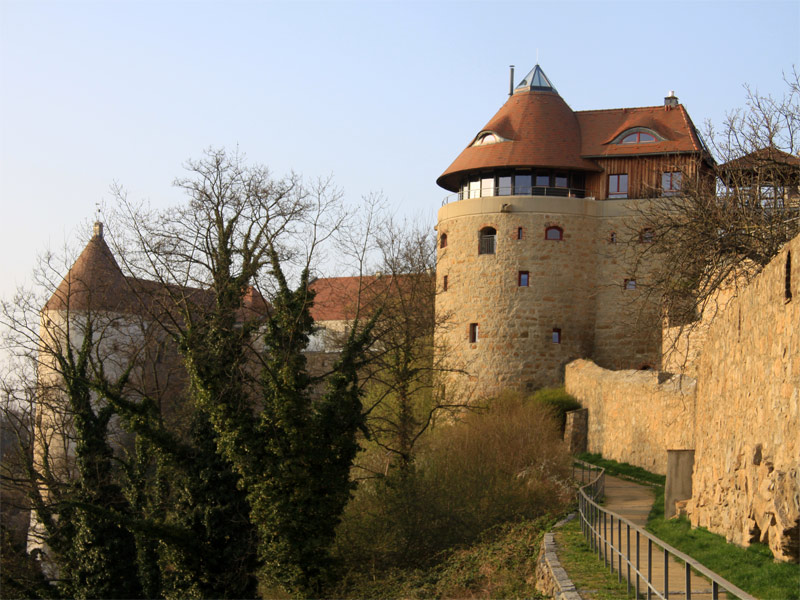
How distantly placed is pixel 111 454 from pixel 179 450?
437 cm

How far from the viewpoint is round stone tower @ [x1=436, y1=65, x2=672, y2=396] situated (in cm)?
3403

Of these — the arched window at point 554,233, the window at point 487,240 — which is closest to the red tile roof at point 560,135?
the arched window at point 554,233

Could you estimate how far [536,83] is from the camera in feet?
123

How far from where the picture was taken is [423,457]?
22141mm

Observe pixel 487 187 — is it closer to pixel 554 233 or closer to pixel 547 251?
Answer: pixel 554 233

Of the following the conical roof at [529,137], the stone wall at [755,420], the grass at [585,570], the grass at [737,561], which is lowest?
the grass at [585,570]

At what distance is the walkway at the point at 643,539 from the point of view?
350 inches

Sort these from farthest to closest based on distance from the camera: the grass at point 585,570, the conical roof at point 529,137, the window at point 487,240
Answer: the conical roof at point 529,137 < the window at point 487,240 < the grass at point 585,570

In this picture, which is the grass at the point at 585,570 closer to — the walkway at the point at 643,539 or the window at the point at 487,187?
the walkway at the point at 643,539

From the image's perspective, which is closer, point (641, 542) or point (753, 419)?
point (753, 419)

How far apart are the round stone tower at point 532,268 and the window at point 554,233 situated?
Result: 4 cm

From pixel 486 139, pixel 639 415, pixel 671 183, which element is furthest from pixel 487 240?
pixel 671 183

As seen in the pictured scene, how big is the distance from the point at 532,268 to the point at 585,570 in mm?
23712

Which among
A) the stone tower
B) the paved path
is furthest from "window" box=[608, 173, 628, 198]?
the paved path
